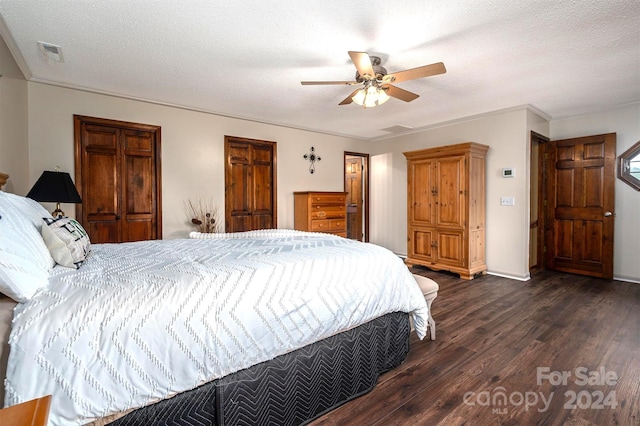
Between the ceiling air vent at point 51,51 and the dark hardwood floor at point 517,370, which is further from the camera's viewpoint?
the ceiling air vent at point 51,51

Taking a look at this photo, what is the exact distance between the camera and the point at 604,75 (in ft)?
10.3

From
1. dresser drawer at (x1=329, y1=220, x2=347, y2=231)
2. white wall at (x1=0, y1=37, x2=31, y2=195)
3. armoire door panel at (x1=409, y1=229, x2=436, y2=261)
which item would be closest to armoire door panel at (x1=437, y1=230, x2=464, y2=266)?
armoire door panel at (x1=409, y1=229, x2=436, y2=261)

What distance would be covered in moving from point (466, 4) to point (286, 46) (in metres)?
1.36

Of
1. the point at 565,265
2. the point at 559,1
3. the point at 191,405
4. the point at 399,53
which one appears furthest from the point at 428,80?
the point at 565,265

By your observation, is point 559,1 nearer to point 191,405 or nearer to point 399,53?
point 399,53

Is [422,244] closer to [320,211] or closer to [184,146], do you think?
[320,211]

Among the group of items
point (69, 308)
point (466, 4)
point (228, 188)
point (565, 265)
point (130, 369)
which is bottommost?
point (565, 265)

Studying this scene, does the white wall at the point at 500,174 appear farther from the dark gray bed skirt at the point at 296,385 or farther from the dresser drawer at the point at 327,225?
the dark gray bed skirt at the point at 296,385

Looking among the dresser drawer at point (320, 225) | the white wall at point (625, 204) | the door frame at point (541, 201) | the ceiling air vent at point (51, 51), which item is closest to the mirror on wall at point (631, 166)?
the white wall at point (625, 204)

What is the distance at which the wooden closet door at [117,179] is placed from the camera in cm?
353

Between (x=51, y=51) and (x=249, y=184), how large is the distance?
8.80ft

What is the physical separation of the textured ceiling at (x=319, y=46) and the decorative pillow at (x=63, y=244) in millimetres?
1519

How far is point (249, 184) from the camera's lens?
482 centimetres

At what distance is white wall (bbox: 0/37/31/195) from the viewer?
2459 millimetres
